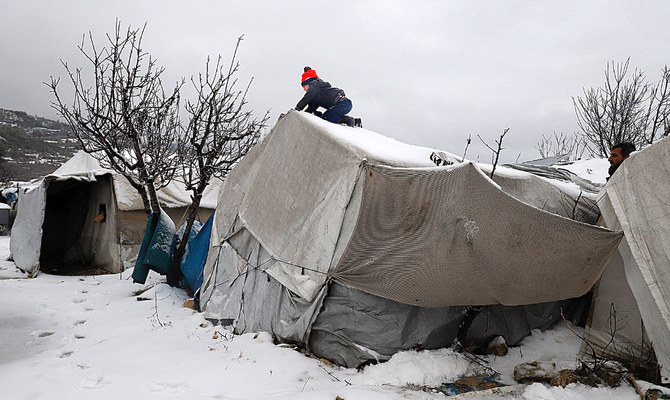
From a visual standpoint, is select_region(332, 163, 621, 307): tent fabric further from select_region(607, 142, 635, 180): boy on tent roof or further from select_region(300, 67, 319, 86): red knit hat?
select_region(300, 67, 319, 86): red knit hat

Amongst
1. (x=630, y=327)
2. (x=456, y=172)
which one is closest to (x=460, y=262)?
(x=456, y=172)

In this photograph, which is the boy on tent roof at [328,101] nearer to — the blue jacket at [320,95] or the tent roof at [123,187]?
the blue jacket at [320,95]

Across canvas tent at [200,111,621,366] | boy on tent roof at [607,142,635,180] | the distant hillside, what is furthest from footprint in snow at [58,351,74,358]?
the distant hillside

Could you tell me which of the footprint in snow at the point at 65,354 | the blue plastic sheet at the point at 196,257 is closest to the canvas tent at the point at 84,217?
the blue plastic sheet at the point at 196,257

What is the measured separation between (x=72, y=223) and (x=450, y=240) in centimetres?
1097

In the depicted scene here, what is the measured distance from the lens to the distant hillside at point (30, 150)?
107 feet

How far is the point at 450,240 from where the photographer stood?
2.94 m

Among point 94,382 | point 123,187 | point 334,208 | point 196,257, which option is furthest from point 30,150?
point 334,208

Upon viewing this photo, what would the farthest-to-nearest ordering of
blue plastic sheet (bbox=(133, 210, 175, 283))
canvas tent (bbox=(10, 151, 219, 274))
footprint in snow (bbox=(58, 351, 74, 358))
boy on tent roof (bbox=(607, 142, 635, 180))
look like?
1. canvas tent (bbox=(10, 151, 219, 274))
2. blue plastic sheet (bbox=(133, 210, 175, 283))
3. boy on tent roof (bbox=(607, 142, 635, 180))
4. footprint in snow (bbox=(58, 351, 74, 358))

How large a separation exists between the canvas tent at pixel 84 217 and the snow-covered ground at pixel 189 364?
335 cm

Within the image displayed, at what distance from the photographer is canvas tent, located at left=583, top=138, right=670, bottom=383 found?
302cm

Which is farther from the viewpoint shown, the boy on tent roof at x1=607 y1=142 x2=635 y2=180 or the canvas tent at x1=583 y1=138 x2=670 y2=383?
the boy on tent roof at x1=607 y1=142 x2=635 y2=180

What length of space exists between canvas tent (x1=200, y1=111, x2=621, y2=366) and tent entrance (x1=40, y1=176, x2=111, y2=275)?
6.82 meters

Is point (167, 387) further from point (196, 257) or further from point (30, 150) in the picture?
point (30, 150)
